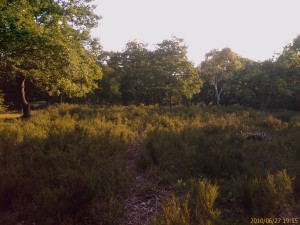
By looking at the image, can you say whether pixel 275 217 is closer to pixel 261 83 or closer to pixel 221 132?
pixel 221 132

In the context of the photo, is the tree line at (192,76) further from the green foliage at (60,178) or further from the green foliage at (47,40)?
the green foliage at (60,178)

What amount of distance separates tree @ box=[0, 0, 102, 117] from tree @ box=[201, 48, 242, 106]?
88.8 ft

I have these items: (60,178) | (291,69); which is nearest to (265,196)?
(60,178)

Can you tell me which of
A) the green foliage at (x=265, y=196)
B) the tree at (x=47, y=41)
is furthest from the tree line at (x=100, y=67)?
the green foliage at (x=265, y=196)

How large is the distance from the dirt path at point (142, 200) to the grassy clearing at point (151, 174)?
231 millimetres

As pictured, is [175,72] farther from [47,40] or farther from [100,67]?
[47,40]

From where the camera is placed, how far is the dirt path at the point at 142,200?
4418 mm

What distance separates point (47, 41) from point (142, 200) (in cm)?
886

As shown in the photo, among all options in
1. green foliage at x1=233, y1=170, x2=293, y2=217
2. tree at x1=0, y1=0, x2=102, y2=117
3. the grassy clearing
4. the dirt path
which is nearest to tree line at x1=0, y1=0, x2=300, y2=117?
tree at x1=0, y1=0, x2=102, y2=117

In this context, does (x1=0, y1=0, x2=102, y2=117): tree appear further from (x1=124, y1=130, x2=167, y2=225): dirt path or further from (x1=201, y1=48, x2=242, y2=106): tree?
(x1=201, y1=48, x2=242, y2=106): tree

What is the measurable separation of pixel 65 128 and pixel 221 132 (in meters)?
6.72

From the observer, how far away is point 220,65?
39406mm

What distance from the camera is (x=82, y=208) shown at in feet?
14.2

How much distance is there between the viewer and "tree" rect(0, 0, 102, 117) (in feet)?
30.9
